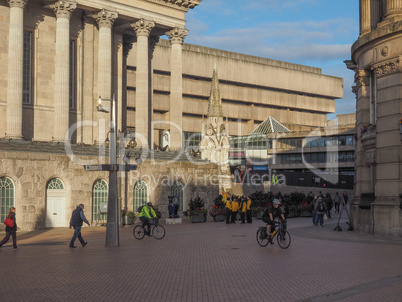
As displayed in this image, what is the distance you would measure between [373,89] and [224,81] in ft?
327

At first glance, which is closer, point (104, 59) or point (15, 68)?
point (15, 68)

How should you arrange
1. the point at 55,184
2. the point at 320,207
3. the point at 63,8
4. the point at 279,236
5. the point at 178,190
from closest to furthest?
1. the point at 279,236
2. the point at 320,207
3. the point at 55,184
4. the point at 178,190
5. the point at 63,8

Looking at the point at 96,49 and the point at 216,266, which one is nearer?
the point at 216,266

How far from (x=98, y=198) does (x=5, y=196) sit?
6.85 meters

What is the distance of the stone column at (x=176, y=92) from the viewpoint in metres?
56.9

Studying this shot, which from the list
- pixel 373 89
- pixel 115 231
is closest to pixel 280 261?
pixel 115 231

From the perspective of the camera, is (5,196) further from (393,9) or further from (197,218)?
(393,9)

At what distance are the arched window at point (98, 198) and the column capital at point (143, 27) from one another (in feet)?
61.7

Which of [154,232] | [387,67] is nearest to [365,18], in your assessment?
[387,67]

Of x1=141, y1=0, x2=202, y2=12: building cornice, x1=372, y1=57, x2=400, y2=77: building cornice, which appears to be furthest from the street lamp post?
x1=141, y1=0, x2=202, y2=12: building cornice

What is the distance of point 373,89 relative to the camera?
29969 millimetres

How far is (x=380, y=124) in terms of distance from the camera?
27.7 meters

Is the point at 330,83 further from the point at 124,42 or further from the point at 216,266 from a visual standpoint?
the point at 216,266

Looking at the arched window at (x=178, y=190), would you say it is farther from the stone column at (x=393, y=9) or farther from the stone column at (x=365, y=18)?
the stone column at (x=393, y=9)
